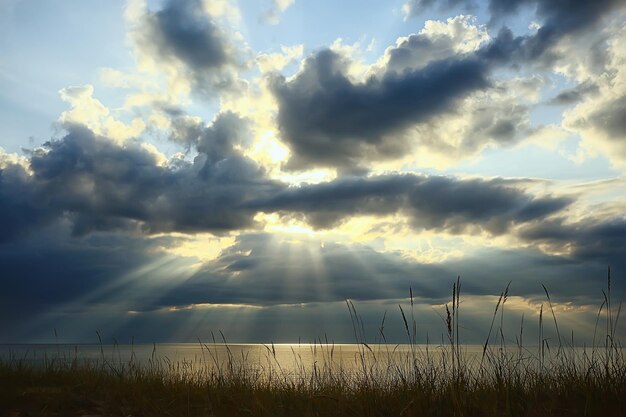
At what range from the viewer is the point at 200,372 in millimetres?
10836

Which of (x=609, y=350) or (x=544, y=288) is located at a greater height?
(x=544, y=288)

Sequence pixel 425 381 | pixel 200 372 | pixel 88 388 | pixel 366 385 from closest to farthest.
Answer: pixel 425 381 < pixel 366 385 < pixel 88 388 < pixel 200 372

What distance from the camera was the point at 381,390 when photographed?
7.59m

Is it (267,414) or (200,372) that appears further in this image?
(200,372)

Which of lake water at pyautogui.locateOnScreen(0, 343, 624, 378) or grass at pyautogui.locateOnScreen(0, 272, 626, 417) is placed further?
lake water at pyautogui.locateOnScreen(0, 343, 624, 378)

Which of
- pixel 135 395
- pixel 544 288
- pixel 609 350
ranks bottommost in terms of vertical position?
pixel 135 395

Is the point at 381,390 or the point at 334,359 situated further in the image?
the point at 334,359

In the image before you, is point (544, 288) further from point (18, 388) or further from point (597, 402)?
point (18, 388)

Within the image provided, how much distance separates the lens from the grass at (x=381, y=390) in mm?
6047

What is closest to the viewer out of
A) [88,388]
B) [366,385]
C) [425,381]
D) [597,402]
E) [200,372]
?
[597,402]

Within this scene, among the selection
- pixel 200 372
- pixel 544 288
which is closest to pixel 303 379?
pixel 200 372

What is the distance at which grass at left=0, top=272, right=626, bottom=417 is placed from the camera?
19.8 feet

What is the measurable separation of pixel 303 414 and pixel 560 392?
3.41 metres

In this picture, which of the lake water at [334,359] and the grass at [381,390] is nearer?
the grass at [381,390]
